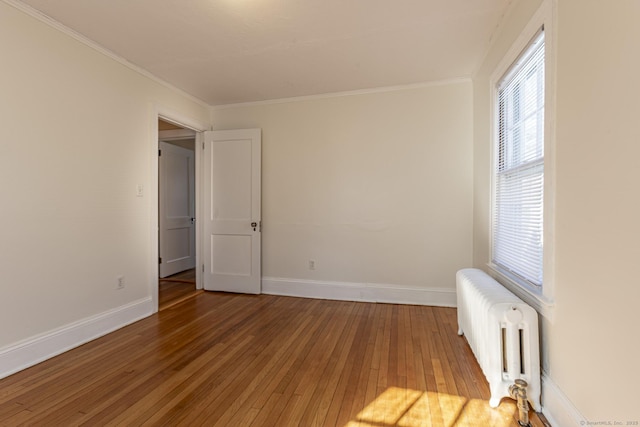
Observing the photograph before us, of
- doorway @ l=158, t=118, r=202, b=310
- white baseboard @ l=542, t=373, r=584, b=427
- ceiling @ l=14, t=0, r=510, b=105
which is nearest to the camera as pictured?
white baseboard @ l=542, t=373, r=584, b=427

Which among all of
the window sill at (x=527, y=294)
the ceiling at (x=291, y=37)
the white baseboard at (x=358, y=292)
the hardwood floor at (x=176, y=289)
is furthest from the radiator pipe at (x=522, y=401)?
the hardwood floor at (x=176, y=289)

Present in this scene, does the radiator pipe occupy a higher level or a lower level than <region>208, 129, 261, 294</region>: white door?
lower

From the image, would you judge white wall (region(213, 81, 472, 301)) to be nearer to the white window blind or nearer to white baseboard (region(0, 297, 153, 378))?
the white window blind

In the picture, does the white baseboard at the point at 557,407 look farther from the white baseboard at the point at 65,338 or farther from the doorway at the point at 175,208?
the doorway at the point at 175,208

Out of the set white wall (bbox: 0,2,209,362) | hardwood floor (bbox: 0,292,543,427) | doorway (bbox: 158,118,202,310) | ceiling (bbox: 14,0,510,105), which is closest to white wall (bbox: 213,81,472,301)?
ceiling (bbox: 14,0,510,105)

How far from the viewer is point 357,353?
96.4 inches

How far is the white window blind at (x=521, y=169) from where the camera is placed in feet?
6.16

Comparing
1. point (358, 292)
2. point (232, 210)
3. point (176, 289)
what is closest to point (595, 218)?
point (358, 292)

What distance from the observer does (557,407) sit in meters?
1.57

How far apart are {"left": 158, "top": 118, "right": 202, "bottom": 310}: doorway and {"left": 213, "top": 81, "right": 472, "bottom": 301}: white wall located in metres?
1.62

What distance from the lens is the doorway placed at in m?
4.89

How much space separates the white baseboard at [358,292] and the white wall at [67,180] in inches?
61.8

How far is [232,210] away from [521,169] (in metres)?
3.36

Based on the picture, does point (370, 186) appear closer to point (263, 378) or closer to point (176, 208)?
point (263, 378)
